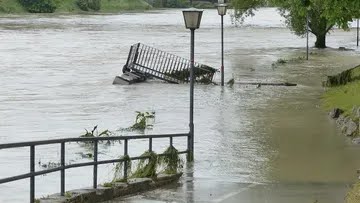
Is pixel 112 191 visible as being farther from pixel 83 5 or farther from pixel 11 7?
pixel 83 5

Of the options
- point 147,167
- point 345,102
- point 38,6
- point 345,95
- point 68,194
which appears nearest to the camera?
point 68,194

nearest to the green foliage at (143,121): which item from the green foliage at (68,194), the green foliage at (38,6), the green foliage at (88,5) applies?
the green foliage at (68,194)

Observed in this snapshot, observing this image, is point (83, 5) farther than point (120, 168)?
Yes

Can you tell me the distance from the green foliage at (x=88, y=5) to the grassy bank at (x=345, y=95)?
377 feet

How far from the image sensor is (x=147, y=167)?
47.5 feet

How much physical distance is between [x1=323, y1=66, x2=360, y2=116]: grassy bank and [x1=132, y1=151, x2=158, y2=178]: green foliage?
38.7ft

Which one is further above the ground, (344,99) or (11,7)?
(11,7)

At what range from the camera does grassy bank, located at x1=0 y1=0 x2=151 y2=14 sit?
13425 cm

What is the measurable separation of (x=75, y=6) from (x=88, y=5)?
8.19 ft

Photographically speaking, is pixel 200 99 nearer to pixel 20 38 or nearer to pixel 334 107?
pixel 334 107

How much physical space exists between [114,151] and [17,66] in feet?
107

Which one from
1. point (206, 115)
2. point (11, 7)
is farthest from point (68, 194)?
point (11, 7)

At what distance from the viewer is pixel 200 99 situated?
114ft

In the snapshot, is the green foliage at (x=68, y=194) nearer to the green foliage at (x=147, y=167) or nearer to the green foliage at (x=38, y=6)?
the green foliage at (x=147, y=167)
